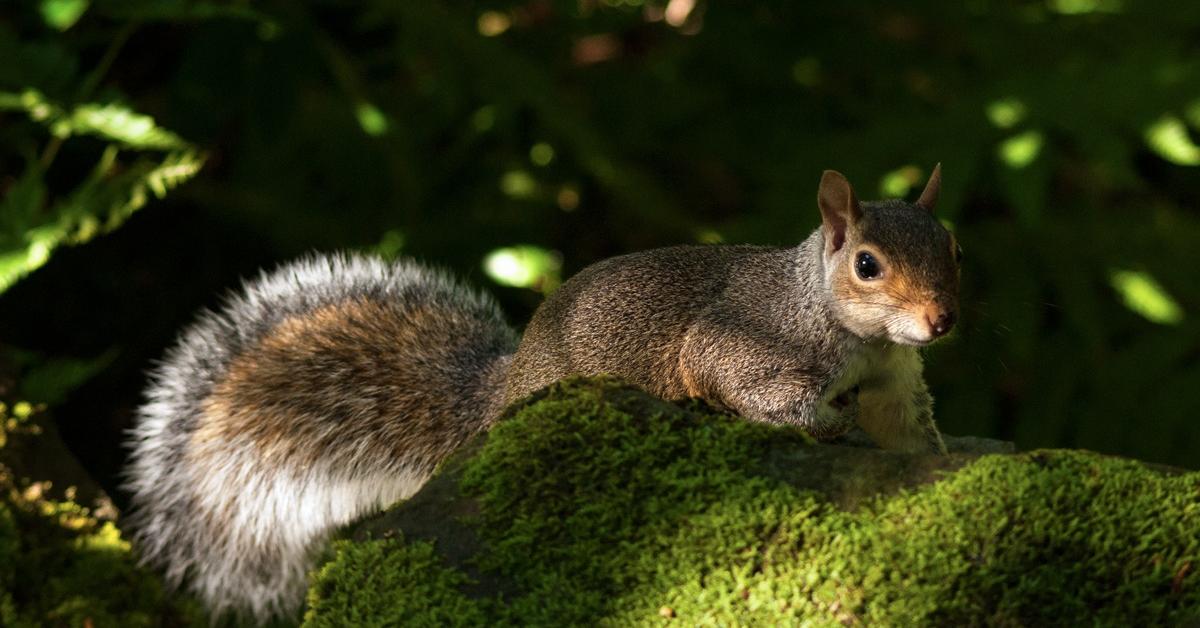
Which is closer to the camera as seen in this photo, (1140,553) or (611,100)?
(1140,553)

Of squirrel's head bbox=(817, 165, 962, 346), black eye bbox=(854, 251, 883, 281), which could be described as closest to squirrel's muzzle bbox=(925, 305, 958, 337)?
squirrel's head bbox=(817, 165, 962, 346)

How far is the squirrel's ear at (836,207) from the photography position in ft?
7.66

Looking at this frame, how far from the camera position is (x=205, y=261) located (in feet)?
16.9

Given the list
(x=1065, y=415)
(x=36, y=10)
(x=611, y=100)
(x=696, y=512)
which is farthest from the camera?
(x=611, y=100)

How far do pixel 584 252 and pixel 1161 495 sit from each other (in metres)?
3.90

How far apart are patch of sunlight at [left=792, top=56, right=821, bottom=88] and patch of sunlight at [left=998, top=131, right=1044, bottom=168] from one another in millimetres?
1090

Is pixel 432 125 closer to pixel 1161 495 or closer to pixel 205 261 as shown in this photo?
pixel 205 261

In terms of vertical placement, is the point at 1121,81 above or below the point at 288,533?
above

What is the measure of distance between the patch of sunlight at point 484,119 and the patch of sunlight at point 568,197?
497 millimetres

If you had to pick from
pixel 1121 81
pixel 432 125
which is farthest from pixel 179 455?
pixel 1121 81

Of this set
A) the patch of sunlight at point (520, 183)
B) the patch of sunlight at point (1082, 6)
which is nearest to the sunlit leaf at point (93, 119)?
the patch of sunlight at point (520, 183)

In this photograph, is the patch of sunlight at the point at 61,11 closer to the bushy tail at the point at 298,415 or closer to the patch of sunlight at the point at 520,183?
the bushy tail at the point at 298,415

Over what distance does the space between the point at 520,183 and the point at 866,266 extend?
3.14 metres

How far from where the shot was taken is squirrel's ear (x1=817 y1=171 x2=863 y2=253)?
233cm
